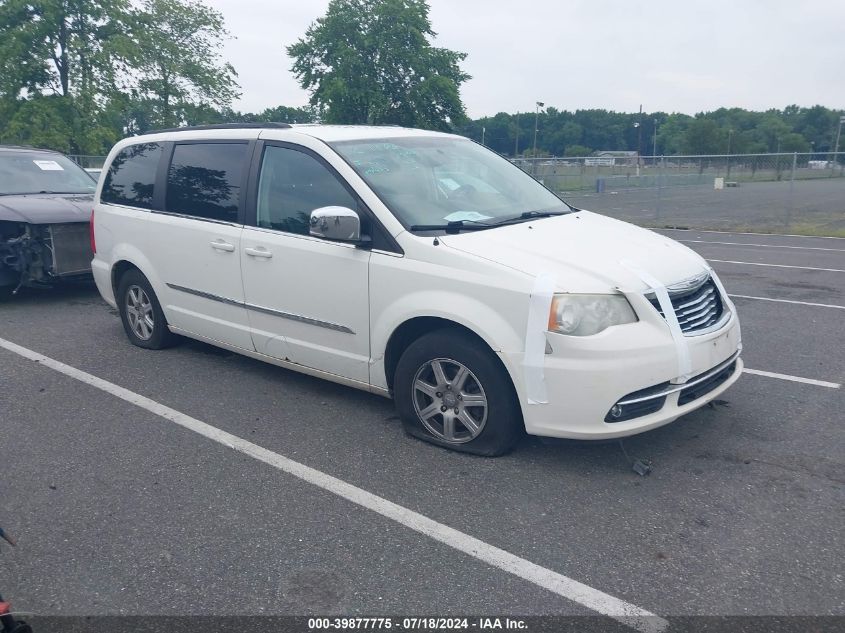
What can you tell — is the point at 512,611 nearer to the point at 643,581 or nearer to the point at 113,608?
the point at 643,581

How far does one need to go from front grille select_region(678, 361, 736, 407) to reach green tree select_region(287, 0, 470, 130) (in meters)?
47.7

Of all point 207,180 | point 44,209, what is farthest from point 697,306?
point 44,209

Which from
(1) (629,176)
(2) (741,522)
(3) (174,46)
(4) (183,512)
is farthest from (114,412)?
(3) (174,46)

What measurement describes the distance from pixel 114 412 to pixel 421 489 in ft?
7.63

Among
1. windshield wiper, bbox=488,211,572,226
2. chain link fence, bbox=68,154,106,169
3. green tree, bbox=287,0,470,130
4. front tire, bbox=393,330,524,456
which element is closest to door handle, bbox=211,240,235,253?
front tire, bbox=393,330,524,456

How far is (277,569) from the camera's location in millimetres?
3127

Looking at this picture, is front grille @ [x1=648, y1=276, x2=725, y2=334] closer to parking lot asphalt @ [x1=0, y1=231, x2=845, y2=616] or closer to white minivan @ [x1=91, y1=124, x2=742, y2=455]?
white minivan @ [x1=91, y1=124, x2=742, y2=455]

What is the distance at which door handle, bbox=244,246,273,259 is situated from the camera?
4945 mm

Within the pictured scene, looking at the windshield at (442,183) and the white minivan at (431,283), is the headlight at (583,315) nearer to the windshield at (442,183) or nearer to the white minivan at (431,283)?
the white minivan at (431,283)

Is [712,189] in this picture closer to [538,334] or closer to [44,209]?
[44,209]

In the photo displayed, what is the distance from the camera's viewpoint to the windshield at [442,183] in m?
4.54

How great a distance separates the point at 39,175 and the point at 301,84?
4610cm

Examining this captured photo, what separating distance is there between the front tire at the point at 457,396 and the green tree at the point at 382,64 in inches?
1875

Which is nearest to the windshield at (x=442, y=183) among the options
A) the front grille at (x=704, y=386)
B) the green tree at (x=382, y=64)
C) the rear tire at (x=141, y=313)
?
the front grille at (x=704, y=386)
